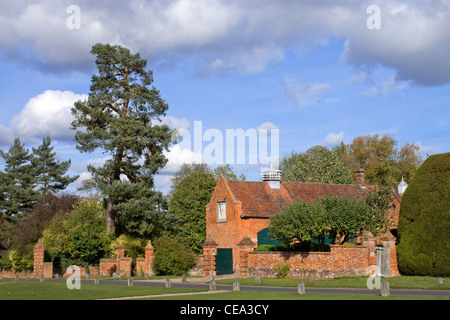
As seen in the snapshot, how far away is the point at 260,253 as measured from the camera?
32.9m

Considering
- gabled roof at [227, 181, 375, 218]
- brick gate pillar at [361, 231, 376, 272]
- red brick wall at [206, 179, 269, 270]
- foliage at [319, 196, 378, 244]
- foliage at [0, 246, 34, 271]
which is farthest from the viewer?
foliage at [0, 246, 34, 271]

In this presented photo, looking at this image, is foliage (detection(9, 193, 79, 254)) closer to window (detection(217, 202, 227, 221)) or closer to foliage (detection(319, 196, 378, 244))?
window (detection(217, 202, 227, 221))

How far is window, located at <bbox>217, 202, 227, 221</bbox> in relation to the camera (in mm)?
43688

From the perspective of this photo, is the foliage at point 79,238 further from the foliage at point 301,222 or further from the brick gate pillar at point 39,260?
the foliage at point 301,222

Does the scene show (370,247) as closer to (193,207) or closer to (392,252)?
(392,252)

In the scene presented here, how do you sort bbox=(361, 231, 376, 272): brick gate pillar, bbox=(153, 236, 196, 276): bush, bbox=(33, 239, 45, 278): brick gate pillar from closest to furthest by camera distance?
bbox=(361, 231, 376, 272): brick gate pillar < bbox=(153, 236, 196, 276): bush < bbox=(33, 239, 45, 278): brick gate pillar

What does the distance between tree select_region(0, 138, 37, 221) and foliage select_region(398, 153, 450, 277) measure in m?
45.1

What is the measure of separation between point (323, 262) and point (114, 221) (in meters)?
22.2

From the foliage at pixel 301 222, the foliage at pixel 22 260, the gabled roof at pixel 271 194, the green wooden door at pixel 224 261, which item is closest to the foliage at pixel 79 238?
the foliage at pixel 22 260

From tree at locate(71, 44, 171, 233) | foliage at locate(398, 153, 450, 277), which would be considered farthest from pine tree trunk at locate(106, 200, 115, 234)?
foliage at locate(398, 153, 450, 277)

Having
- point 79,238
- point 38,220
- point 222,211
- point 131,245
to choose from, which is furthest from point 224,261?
point 38,220

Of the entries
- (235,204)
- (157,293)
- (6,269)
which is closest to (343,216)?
(235,204)

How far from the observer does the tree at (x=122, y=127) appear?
43.4m
